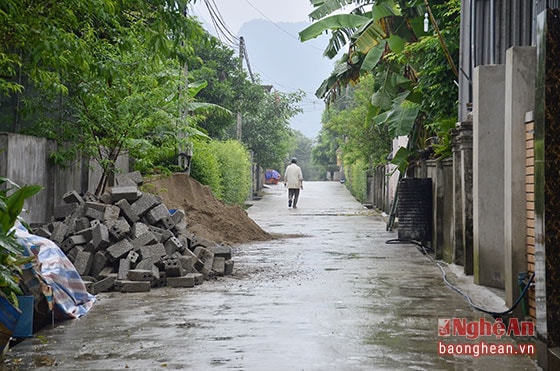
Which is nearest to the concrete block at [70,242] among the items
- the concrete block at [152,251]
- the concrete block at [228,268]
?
the concrete block at [152,251]

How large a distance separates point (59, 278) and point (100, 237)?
103 inches

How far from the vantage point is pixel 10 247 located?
22.4ft

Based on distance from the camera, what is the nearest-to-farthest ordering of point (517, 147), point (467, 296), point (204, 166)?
point (517, 147) → point (467, 296) → point (204, 166)

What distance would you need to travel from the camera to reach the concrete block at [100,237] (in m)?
12.2

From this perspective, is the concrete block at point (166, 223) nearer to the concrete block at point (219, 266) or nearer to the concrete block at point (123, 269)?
the concrete block at point (219, 266)

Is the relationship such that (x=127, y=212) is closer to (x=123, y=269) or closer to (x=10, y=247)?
(x=123, y=269)

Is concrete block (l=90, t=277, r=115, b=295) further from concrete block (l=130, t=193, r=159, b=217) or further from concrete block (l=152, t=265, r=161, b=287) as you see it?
concrete block (l=130, t=193, r=159, b=217)

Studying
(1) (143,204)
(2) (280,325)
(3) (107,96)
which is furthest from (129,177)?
(2) (280,325)

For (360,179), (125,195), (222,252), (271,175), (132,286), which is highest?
(271,175)

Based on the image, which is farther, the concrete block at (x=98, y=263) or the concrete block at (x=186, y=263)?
the concrete block at (x=186, y=263)

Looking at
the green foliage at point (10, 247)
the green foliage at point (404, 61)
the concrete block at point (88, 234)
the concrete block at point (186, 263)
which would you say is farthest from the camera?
the green foliage at point (404, 61)

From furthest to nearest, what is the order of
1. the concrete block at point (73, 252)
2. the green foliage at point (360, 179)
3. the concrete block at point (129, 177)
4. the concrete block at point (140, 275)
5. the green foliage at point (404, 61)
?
the green foliage at point (360, 179), the green foliage at point (404, 61), the concrete block at point (129, 177), the concrete block at point (73, 252), the concrete block at point (140, 275)

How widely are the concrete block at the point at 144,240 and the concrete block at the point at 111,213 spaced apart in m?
0.68

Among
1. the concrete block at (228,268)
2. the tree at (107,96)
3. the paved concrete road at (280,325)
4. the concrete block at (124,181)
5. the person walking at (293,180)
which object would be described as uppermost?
the tree at (107,96)
